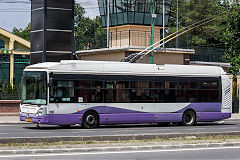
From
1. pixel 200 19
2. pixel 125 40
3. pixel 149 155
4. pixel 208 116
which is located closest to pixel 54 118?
pixel 208 116

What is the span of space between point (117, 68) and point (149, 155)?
39.6ft

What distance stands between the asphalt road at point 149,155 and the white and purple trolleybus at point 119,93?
9543 millimetres

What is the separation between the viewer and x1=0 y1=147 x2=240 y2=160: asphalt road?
13.2m

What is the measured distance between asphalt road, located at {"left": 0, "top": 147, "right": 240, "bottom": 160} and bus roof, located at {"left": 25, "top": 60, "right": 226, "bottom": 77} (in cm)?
1036

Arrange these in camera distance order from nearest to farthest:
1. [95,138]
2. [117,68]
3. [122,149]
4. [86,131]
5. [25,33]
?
[122,149] < [95,138] < [86,131] < [117,68] < [25,33]

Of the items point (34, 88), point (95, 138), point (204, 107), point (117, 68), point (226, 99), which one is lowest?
point (95, 138)

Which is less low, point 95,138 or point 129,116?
point 129,116

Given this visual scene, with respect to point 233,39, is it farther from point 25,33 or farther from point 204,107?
point 25,33

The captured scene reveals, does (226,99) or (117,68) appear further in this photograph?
(226,99)

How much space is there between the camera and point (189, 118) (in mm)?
27719

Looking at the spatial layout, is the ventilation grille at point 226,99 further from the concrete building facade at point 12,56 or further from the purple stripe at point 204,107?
the concrete building facade at point 12,56

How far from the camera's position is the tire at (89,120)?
24.3 m

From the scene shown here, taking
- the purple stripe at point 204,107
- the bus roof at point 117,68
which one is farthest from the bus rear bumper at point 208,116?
the bus roof at point 117,68

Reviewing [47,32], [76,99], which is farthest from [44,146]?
[47,32]
